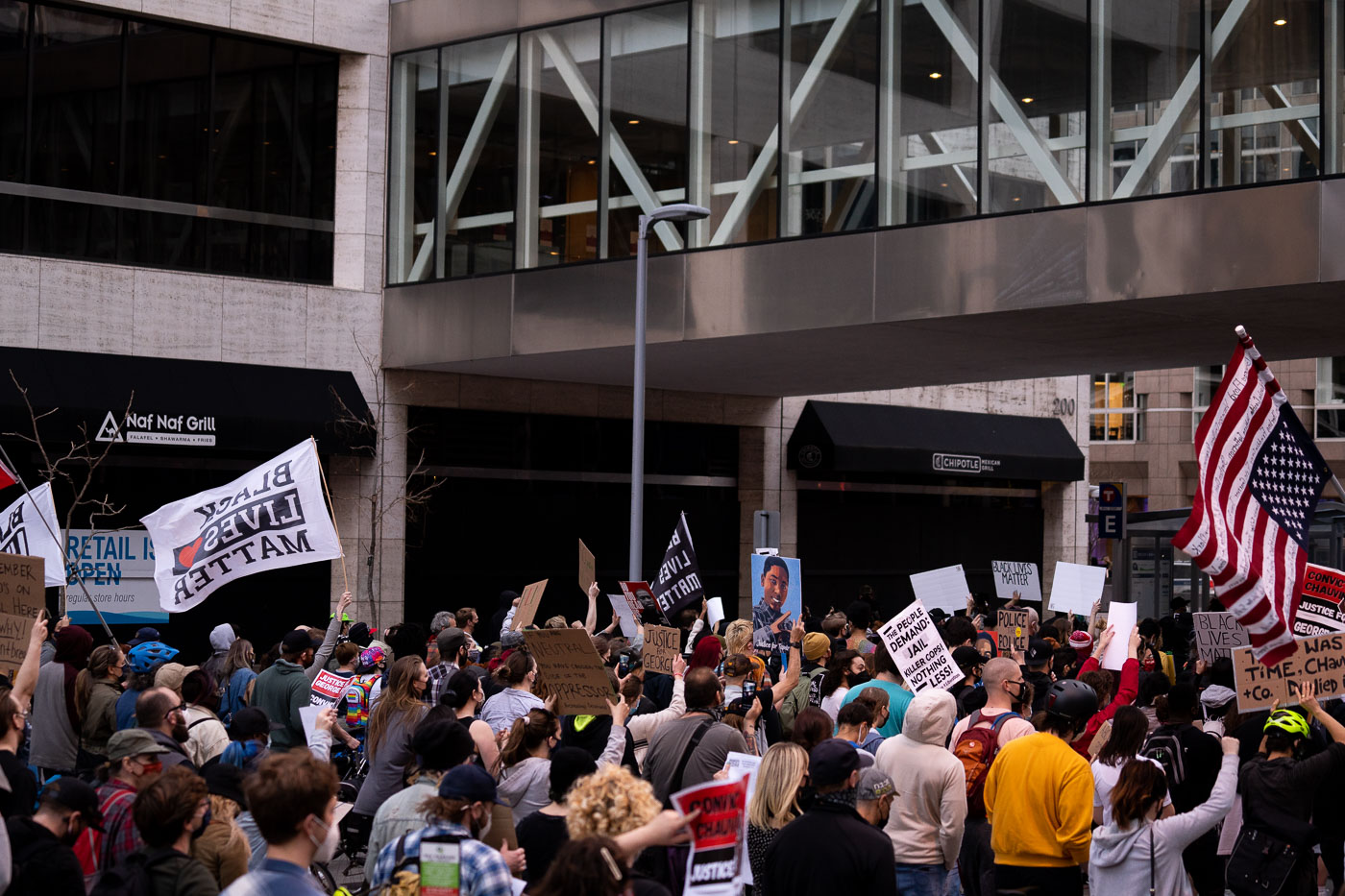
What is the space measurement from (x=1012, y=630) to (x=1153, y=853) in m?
9.11

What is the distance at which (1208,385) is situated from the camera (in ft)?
204

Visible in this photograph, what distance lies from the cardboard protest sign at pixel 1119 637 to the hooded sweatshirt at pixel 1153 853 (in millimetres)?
3401

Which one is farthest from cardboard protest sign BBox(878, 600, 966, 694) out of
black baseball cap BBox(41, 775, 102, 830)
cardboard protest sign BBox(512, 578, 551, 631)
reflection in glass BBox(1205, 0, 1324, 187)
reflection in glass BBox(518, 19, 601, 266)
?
reflection in glass BBox(518, 19, 601, 266)

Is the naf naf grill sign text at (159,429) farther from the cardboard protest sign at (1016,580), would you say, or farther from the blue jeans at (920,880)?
the blue jeans at (920,880)

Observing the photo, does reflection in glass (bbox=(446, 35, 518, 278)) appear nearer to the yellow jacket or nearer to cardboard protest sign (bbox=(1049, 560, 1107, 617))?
cardboard protest sign (bbox=(1049, 560, 1107, 617))

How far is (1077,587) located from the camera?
61.2ft

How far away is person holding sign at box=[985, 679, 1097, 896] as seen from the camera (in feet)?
24.4

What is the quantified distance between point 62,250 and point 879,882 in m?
18.6

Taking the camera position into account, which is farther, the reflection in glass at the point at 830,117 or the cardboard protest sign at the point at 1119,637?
the reflection in glass at the point at 830,117

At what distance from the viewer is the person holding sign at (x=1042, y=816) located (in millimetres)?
7445

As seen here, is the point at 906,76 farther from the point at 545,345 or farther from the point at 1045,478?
the point at 1045,478

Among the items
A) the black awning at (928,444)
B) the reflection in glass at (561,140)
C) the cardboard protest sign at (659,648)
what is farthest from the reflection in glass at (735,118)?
the cardboard protest sign at (659,648)

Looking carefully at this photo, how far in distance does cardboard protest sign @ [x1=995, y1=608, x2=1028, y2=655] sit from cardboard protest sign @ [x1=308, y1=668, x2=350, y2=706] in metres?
7.47

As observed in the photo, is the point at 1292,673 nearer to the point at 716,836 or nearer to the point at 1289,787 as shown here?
the point at 1289,787
